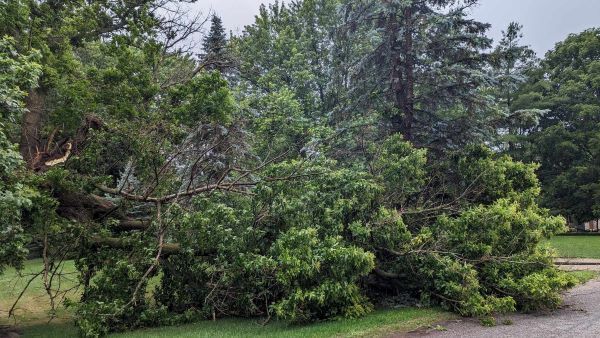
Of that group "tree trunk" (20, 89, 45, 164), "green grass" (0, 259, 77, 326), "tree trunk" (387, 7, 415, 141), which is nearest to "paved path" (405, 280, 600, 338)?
"green grass" (0, 259, 77, 326)

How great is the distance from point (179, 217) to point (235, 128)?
5.44 metres

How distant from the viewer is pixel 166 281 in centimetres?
958

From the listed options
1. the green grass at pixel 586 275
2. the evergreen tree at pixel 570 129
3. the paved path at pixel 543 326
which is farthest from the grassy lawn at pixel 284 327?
the evergreen tree at pixel 570 129

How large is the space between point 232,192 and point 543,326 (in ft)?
19.9

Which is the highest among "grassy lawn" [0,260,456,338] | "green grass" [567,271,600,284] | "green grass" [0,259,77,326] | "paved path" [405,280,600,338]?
"green grass" [567,271,600,284]

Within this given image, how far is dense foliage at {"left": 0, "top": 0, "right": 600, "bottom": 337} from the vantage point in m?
7.81

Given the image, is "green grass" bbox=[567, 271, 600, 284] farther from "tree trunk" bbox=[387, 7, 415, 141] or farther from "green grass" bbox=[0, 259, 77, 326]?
"green grass" bbox=[0, 259, 77, 326]

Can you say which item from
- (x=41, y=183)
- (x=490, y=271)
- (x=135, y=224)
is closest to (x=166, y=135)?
(x=135, y=224)

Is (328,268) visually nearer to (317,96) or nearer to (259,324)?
(259,324)

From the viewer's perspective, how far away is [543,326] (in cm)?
709

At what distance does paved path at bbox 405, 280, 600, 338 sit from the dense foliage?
32 centimetres

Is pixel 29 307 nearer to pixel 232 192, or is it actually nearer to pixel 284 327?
pixel 232 192

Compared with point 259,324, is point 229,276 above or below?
above

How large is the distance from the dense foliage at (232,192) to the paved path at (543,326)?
32 cm
